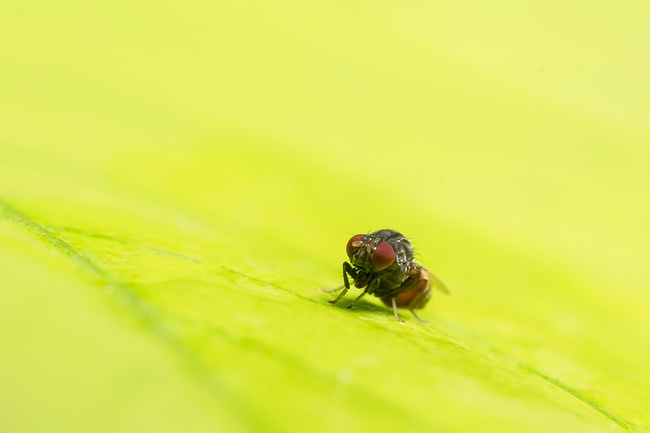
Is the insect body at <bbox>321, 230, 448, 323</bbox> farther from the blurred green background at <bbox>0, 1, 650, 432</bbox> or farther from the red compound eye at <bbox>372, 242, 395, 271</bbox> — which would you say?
the blurred green background at <bbox>0, 1, 650, 432</bbox>

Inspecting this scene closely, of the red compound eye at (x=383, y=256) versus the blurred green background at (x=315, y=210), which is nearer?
the blurred green background at (x=315, y=210)

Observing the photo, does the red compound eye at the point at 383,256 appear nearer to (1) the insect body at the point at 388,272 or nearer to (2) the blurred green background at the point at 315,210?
(1) the insect body at the point at 388,272

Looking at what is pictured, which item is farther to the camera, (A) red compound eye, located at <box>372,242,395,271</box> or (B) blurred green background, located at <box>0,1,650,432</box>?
(A) red compound eye, located at <box>372,242,395,271</box>

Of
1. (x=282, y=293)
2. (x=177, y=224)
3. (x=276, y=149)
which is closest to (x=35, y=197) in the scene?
(x=177, y=224)

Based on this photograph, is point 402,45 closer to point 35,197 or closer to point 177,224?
point 177,224

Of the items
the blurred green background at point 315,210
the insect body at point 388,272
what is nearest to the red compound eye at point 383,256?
the insect body at point 388,272

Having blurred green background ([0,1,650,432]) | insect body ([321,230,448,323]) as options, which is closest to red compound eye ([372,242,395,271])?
insect body ([321,230,448,323])
